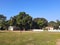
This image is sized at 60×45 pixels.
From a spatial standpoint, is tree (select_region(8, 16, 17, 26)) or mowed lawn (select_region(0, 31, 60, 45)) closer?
mowed lawn (select_region(0, 31, 60, 45))

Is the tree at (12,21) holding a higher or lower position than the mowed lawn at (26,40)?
higher

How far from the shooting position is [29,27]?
96.9 meters

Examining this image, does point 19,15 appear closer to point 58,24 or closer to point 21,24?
point 21,24

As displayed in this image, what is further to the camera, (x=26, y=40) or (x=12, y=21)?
(x=12, y=21)

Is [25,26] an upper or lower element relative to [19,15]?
lower

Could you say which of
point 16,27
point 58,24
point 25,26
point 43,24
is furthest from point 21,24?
point 58,24

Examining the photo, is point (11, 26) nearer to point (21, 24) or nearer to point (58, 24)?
point (21, 24)

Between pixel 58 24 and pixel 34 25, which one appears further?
pixel 58 24

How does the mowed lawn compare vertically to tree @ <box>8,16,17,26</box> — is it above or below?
below

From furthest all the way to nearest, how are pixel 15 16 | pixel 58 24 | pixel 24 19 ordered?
pixel 58 24
pixel 15 16
pixel 24 19

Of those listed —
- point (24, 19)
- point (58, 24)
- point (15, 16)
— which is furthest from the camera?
point (58, 24)

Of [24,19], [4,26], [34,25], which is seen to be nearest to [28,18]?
[24,19]

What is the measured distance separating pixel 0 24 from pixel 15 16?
11.1 metres

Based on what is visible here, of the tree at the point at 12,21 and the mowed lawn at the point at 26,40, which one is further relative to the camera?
the tree at the point at 12,21
